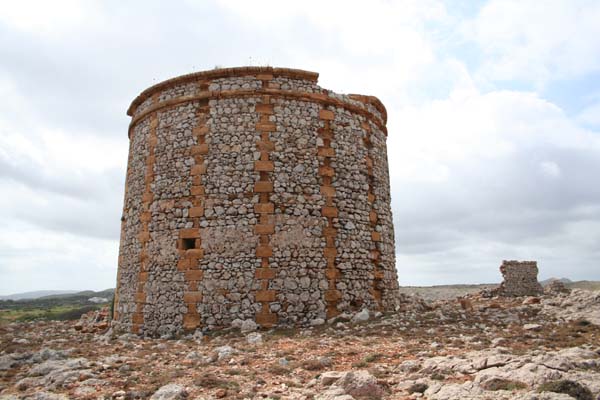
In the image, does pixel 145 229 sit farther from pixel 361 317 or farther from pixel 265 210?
pixel 361 317

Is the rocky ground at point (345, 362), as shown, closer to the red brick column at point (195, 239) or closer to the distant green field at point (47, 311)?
the red brick column at point (195, 239)

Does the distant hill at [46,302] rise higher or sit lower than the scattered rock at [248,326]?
lower

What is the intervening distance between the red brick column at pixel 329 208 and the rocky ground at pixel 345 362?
1.75 feet

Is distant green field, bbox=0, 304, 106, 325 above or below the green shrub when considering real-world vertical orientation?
below

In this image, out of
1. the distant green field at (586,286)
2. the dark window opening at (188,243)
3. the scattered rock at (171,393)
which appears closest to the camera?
the scattered rock at (171,393)

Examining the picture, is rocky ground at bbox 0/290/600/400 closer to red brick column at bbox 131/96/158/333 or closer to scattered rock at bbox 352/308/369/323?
scattered rock at bbox 352/308/369/323

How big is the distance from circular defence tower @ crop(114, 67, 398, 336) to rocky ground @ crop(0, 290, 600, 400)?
2.43 ft

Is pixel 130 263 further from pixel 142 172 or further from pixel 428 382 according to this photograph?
pixel 428 382

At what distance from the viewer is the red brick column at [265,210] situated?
9.30m

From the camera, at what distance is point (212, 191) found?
392 inches

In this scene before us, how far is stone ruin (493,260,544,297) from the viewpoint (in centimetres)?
2097

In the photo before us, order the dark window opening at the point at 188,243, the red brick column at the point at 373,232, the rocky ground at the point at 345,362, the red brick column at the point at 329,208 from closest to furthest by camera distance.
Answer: the rocky ground at the point at 345,362, the red brick column at the point at 329,208, the dark window opening at the point at 188,243, the red brick column at the point at 373,232

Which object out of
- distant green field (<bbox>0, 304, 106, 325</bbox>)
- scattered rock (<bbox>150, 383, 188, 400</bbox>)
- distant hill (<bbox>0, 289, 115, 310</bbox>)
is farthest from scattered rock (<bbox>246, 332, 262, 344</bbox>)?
distant hill (<bbox>0, 289, 115, 310</bbox>)

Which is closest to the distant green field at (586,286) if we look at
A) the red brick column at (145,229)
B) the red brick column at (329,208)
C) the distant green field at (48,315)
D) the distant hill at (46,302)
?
the red brick column at (329,208)
